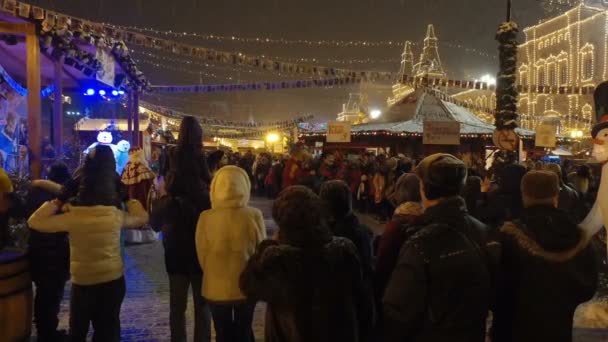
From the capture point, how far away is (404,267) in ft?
8.30

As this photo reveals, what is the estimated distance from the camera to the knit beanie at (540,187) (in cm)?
302

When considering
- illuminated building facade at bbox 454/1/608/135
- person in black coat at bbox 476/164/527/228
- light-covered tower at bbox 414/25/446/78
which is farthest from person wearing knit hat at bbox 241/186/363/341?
illuminated building facade at bbox 454/1/608/135

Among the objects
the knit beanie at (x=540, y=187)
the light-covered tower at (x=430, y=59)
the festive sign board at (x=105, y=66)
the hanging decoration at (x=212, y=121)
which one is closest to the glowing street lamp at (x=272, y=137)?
the hanging decoration at (x=212, y=121)

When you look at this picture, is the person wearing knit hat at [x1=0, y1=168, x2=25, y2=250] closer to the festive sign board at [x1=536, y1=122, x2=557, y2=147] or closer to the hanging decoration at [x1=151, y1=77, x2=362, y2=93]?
the festive sign board at [x1=536, y1=122, x2=557, y2=147]

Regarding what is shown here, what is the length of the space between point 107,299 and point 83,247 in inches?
18.5

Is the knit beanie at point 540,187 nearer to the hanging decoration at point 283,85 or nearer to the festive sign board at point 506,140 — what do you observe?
the festive sign board at point 506,140

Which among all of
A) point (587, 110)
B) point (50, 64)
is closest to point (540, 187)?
point (50, 64)

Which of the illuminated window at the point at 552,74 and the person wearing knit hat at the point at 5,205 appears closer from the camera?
the person wearing knit hat at the point at 5,205

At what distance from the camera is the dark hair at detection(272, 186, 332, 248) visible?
8.75 feet

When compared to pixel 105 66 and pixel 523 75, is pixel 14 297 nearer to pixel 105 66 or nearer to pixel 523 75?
pixel 105 66

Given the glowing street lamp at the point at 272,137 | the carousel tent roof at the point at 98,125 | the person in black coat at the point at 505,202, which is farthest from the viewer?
the glowing street lamp at the point at 272,137

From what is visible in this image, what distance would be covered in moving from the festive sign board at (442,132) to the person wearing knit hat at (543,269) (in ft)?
38.1

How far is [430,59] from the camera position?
39.3 metres

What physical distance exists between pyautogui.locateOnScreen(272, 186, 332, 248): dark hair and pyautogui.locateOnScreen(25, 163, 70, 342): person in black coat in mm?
2844
